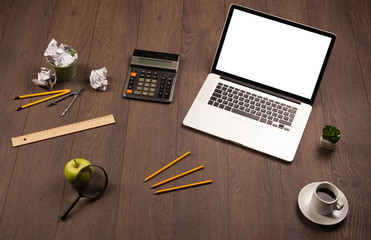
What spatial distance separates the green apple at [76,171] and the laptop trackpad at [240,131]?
0.51 metres

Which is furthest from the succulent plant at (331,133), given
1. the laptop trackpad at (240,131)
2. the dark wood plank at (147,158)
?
the dark wood plank at (147,158)

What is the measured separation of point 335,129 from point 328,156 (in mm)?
105

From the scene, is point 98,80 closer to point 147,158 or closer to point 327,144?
point 147,158

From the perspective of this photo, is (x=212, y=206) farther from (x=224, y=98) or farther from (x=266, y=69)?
(x=266, y=69)

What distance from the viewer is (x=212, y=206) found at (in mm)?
1534

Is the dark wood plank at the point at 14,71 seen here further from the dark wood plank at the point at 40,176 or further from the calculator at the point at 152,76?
the calculator at the point at 152,76

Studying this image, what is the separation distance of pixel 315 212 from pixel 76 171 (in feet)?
2.59

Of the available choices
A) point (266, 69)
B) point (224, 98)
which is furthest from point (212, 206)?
point (266, 69)

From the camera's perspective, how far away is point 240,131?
171 cm

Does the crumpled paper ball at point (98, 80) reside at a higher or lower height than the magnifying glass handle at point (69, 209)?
higher

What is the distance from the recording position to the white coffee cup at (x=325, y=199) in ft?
4.77

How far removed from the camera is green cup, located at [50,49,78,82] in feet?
5.83

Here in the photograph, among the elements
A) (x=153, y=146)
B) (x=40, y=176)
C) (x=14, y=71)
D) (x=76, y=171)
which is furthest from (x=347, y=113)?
(x=14, y=71)

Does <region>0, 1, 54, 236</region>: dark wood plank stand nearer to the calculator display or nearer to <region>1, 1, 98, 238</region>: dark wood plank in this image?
<region>1, 1, 98, 238</region>: dark wood plank
